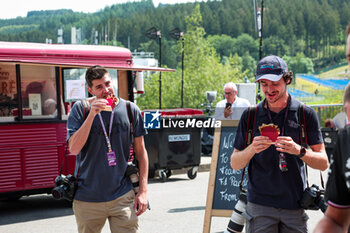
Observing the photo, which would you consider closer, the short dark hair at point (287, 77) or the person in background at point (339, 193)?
the person in background at point (339, 193)

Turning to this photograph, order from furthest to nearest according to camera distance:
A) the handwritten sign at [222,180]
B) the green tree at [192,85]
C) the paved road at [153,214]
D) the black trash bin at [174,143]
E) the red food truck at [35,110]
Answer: the green tree at [192,85] → the black trash bin at [174,143] → the red food truck at [35,110] → the paved road at [153,214] → the handwritten sign at [222,180]

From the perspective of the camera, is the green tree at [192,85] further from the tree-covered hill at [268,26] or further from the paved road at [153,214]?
the tree-covered hill at [268,26]

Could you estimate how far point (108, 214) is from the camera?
3.97 metres

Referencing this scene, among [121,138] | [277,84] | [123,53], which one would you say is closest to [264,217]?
[277,84]

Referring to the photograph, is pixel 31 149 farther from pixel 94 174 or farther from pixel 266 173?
pixel 266 173

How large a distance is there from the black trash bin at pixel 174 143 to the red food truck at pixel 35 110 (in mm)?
2571

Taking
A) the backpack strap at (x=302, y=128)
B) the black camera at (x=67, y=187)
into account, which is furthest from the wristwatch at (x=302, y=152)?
the black camera at (x=67, y=187)

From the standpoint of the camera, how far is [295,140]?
3.61m

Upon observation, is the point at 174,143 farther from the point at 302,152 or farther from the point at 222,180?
the point at 302,152

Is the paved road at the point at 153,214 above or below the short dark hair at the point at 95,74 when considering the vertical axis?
below

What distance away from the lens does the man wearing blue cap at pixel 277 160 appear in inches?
139

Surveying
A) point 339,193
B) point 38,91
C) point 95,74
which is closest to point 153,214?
point 38,91

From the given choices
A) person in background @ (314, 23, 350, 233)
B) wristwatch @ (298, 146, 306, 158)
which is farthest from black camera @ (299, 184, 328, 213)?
person in background @ (314, 23, 350, 233)

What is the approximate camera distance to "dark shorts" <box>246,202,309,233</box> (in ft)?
11.6
